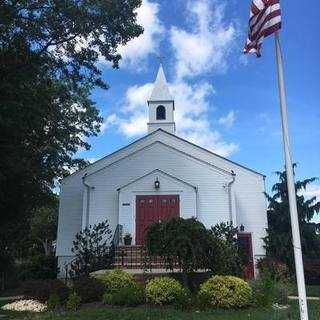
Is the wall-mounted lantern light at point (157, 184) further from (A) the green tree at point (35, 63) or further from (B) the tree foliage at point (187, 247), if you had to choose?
(B) the tree foliage at point (187, 247)

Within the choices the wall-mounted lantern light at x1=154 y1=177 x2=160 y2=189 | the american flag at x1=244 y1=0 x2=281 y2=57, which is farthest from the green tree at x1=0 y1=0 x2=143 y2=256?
the american flag at x1=244 y1=0 x2=281 y2=57

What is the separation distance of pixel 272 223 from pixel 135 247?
8982 millimetres

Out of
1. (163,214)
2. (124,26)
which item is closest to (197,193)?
(163,214)

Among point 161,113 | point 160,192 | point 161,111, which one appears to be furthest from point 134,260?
point 161,111

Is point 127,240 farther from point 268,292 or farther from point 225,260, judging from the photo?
point 268,292

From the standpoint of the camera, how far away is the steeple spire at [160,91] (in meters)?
33.7

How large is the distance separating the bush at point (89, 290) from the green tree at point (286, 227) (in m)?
12.2

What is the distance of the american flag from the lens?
29.5 feet

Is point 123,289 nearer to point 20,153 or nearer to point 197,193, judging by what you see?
point 20,153

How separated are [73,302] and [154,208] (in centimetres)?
1149

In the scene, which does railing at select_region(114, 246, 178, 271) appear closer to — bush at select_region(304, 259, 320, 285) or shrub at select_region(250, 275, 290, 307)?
shrub at select_region(250, 275, 290, 307)

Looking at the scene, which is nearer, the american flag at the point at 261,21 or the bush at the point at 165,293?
the american flag at the point at 261,21

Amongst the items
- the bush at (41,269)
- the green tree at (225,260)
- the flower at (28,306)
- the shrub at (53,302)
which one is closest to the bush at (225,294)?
the green tree at (225,260)

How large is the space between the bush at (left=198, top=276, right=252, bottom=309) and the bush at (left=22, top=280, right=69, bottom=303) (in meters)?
3.88
